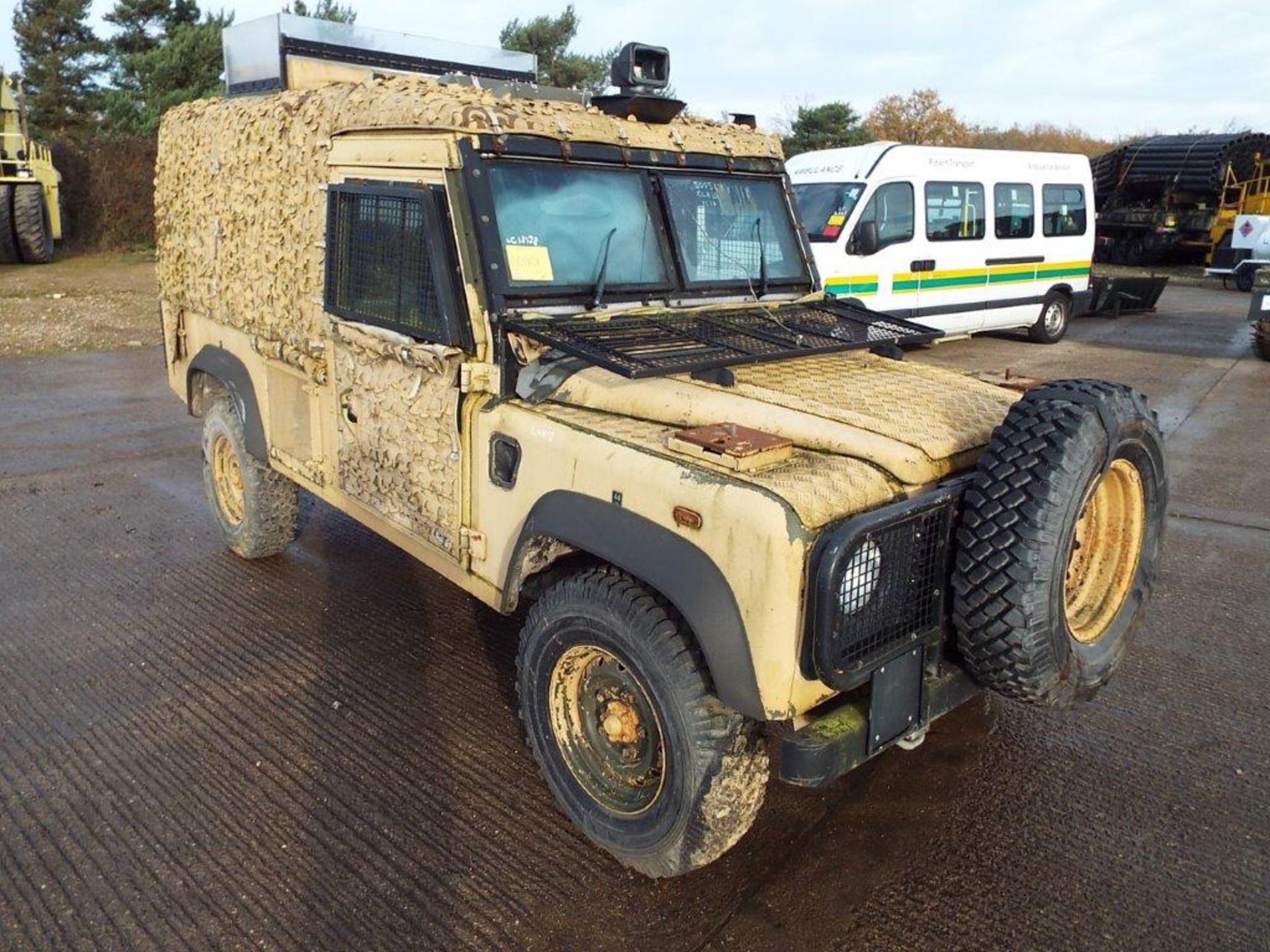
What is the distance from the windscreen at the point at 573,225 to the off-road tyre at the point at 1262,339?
1193cm

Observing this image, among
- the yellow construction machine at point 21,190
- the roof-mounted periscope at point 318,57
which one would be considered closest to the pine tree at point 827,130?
the yellow construction machine at point 21,190

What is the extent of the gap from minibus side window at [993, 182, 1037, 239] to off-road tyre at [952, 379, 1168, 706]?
435 inches

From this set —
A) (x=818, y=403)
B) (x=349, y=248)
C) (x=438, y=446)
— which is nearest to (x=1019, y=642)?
(x=818, y=403)

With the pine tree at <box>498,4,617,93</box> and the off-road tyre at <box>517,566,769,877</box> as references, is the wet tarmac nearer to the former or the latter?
the off-road tyre at <box>517,566,769,877</box>

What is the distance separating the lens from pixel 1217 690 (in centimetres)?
424

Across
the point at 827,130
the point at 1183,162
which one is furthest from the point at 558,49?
the point at 1183,162

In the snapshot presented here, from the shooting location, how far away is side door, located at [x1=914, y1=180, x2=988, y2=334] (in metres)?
12.0

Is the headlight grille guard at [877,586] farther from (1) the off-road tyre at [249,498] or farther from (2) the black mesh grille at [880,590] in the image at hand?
(1) the off-road tyre at [249,498]

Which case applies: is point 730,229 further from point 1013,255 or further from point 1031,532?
point 1013,255

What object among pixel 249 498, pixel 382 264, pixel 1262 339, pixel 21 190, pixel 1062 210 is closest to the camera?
pixel 382 264

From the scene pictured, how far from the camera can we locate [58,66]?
33.5m

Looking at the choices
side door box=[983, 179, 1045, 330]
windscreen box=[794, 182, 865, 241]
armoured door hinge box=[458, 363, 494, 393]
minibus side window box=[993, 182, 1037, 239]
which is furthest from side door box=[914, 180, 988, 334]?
armoured door hinge box=[458, 363, 494, 393]

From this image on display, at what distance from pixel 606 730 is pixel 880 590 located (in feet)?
3.40

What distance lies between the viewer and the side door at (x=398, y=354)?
3545mm
